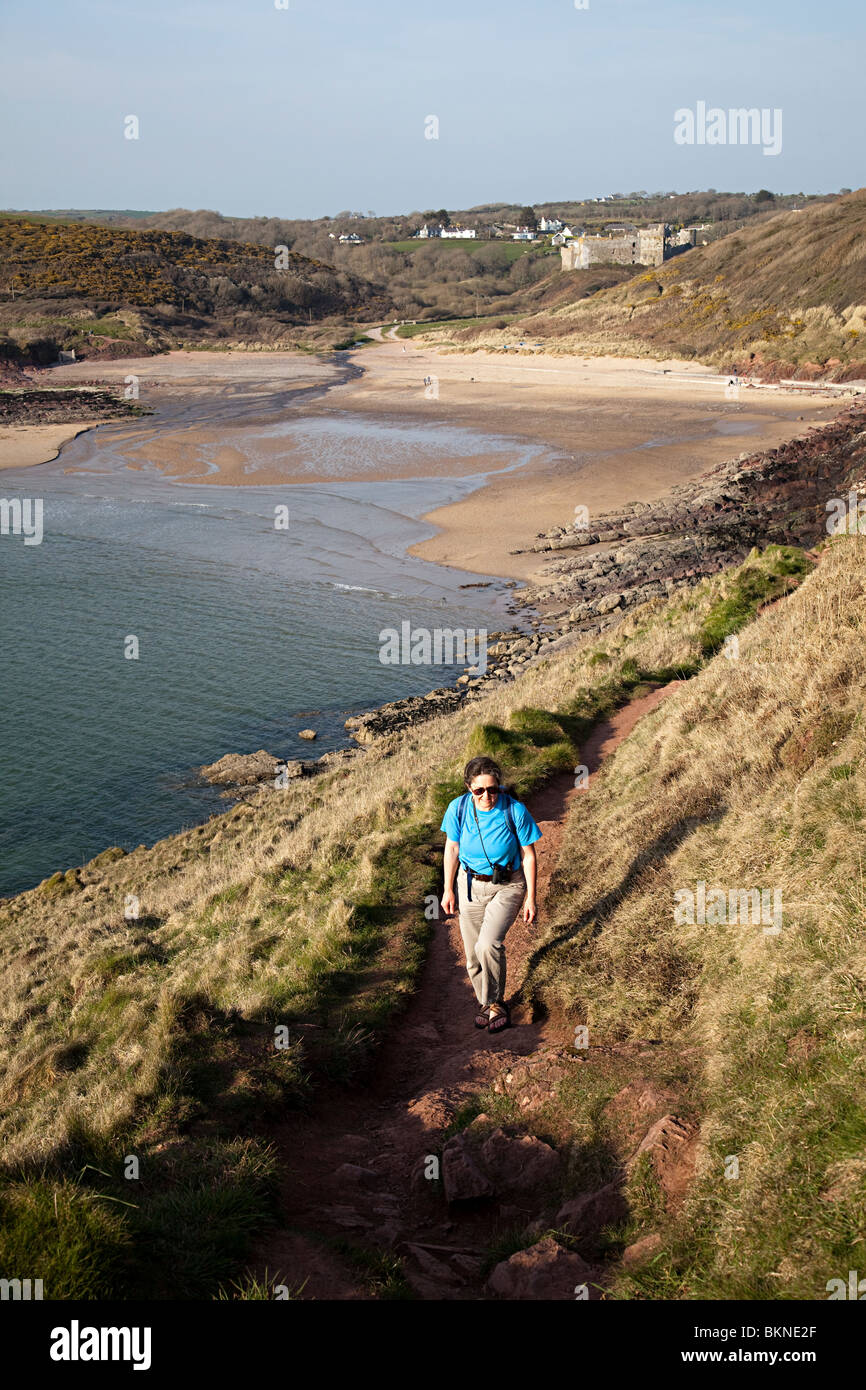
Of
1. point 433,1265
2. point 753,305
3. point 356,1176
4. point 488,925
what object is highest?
point 753,305

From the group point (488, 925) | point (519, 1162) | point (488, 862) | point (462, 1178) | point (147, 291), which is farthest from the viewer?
point (147, 291)

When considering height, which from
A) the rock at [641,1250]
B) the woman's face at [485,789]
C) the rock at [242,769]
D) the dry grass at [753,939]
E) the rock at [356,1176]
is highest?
the woman's face at [485,789]

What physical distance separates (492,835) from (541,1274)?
2.70 m

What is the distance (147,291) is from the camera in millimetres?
97688

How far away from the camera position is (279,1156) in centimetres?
571

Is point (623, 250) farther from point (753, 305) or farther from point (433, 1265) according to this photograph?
point (433, 1265)

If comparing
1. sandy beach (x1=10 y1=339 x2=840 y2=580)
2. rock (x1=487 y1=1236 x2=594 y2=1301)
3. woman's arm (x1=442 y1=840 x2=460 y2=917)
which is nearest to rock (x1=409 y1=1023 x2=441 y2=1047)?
woman's arm (x1=442 y1=840 x2=460 y2=917)

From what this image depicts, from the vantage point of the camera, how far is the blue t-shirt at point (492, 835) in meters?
6.47

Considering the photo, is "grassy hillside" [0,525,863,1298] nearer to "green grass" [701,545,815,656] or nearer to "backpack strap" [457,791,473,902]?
"green grass" [701,545,815,656]

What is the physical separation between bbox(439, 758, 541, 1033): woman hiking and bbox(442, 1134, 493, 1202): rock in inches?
60.2

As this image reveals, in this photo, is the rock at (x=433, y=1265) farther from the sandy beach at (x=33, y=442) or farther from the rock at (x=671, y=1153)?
the sandy beach at (x=33, y=442)

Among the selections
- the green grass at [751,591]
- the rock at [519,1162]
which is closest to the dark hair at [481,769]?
the rock at [519,1162]

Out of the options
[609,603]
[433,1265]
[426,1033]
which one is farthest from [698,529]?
[433,1265]

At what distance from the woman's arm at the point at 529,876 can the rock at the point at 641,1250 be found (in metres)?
2.23
